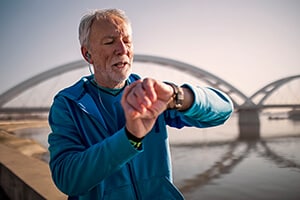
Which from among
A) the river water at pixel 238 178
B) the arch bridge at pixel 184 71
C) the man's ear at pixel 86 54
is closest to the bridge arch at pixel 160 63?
the arch bridge at pixel 184 71

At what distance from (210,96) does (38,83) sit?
42803 millimetres

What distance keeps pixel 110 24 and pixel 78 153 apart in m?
0.59

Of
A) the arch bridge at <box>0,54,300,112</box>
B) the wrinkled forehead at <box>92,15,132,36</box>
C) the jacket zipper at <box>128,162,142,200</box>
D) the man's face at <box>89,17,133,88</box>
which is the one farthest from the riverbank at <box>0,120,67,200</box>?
the arch bridge at <box>0,54,300,112</box>

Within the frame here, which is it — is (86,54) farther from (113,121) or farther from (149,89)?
(149,89)

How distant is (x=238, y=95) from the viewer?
42.1 metres

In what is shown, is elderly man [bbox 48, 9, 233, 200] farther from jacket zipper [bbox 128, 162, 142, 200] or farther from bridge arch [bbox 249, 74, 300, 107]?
bridge arch [bbox 249, 74, 300, 107]

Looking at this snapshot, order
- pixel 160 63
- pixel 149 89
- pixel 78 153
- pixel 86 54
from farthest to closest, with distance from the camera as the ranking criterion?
pixel 160 63, pixel 86 54, pixel 78 153, pixel 149 89

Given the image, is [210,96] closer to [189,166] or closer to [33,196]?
[33,196]

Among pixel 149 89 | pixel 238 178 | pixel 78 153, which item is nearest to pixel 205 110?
pixel 149 89

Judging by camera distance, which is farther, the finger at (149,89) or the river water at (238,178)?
the river water at (238,178)

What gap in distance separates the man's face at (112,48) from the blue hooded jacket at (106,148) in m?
0.12

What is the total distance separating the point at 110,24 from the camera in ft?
4.02

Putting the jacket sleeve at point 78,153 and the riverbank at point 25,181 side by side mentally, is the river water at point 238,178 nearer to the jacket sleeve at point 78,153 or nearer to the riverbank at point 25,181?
the riverbank at point 25,181

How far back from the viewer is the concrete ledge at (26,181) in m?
3.39
